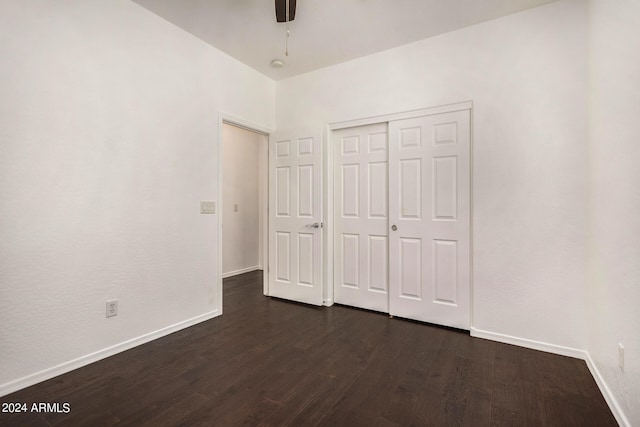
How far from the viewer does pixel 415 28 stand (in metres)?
2.78

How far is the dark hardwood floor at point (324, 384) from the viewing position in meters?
1.65

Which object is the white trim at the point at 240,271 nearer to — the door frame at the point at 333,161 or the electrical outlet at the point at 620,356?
the door frame at the point at 333,161

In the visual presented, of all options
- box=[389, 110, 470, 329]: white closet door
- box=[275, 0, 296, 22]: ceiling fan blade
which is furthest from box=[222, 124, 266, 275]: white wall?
box=[275, 0, 296, 22]: ceiling fan blade

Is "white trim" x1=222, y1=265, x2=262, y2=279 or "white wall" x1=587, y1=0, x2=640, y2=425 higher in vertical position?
"white wall" x1=587, y1=0, x2=640, y2=425

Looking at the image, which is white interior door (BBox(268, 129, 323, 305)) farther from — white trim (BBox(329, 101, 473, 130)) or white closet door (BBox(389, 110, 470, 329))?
white closet door (BBox(389, 110, 470, 329))

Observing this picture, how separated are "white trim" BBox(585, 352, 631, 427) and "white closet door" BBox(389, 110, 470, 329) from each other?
0.86 metres

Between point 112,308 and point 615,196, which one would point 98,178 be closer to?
point 112,308

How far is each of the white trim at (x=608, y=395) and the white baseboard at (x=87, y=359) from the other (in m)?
3.13

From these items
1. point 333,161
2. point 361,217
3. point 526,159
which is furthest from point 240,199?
point 526,159

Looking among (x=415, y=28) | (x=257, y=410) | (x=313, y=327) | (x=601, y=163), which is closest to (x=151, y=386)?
(x=257, y=410)

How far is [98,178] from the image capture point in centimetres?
227

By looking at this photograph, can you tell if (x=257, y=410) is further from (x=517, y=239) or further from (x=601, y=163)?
(x=601, y=163)

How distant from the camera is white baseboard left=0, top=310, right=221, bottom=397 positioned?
188 centimetres

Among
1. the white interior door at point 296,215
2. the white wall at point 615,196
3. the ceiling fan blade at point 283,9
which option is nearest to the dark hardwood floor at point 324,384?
the white wall at point 615,196
